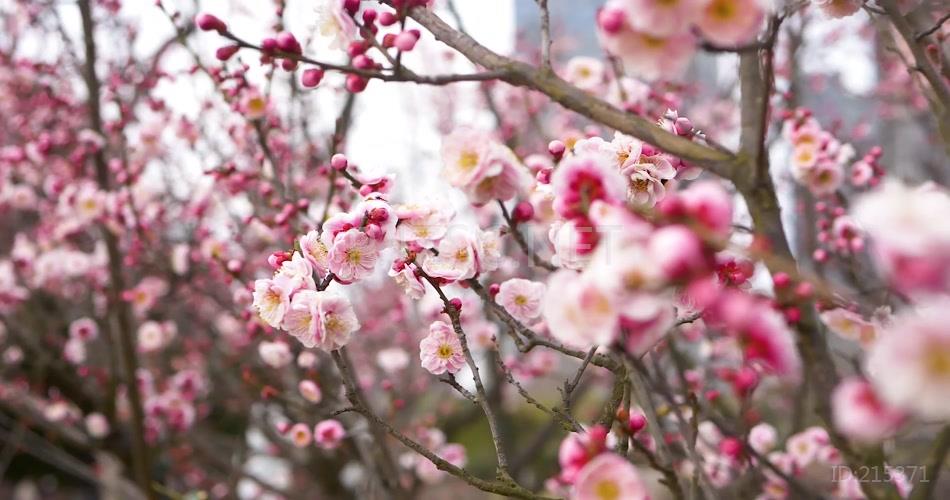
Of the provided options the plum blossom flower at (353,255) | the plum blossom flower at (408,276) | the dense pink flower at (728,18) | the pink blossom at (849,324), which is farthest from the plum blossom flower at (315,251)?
the pink blossom at (849,324)

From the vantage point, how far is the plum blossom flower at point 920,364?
1.99 ft

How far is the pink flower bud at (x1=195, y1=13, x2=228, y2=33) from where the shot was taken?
1.41m

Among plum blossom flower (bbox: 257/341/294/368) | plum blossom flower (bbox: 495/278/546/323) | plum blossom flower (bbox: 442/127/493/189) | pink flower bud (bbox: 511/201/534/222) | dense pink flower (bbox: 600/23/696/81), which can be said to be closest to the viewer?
dense pink flower (bbox: 600/23/696/81)

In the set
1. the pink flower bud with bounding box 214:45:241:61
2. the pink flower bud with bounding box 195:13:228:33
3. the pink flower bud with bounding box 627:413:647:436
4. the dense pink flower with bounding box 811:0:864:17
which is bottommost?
the pink flower bud with bounding box 627:413:647:436

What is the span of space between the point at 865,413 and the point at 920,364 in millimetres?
79

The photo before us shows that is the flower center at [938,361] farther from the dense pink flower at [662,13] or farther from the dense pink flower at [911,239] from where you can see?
the dense pink flower at [662,13]

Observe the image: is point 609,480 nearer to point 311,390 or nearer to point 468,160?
point 468,160

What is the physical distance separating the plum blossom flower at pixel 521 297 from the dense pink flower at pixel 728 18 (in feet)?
2.87

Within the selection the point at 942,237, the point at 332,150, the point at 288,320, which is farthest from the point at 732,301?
the point at 332,150

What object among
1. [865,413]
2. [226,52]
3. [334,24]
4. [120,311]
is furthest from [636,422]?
[120,311]

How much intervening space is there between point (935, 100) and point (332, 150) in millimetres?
1764

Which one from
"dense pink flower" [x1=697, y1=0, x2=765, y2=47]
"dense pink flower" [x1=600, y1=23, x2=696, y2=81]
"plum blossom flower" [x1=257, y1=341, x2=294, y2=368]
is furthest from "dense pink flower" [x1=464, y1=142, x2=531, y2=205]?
"plum blossom flower" [x1=257, y1=341, x2=294, y2=368]

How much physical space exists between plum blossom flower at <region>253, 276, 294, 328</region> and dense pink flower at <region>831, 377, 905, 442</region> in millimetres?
1033

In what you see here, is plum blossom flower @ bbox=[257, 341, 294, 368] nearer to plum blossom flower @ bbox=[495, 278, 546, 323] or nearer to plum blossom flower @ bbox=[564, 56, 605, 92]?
plum blossom flower @ bbox=[495, 278, 546, 323]
